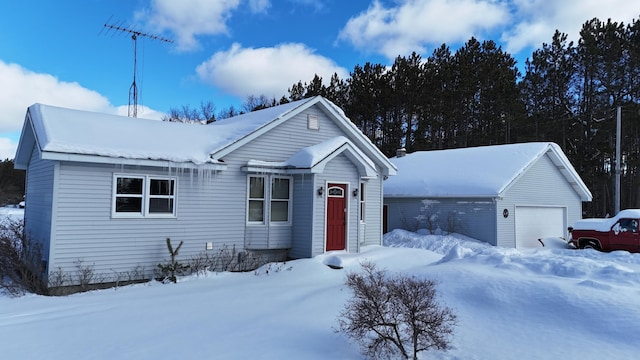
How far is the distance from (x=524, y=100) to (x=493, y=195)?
1872cm

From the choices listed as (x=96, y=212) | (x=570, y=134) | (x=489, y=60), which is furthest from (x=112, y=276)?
(x=570, y=134)

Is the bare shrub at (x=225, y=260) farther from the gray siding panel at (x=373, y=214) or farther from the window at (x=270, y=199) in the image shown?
the gray siding panel at (x=373, y=214)

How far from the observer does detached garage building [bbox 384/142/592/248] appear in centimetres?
1869

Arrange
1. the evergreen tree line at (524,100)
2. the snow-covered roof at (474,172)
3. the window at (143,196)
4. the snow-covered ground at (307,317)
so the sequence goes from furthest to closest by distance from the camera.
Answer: the evergreen tree line at (524,100) < the snow-covered roof at (474,172) < the window at (143,196) < the snow-covered ground at (307,317)

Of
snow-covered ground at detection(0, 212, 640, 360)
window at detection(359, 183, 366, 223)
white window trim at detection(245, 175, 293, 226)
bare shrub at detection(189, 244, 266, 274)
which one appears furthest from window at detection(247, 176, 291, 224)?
snow-covered ground at detection(0, 212, 640, 360)

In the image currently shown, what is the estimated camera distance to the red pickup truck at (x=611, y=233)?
51.0 ft

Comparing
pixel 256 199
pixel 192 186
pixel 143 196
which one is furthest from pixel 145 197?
pixel 256 199

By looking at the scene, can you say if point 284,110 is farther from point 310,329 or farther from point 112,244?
point 310,329

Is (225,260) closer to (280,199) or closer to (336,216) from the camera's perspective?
(280,199)

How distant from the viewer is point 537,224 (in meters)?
20.5

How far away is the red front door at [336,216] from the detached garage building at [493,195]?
7.87 meters

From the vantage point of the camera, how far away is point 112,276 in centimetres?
1013

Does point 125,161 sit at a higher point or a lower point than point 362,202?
higher

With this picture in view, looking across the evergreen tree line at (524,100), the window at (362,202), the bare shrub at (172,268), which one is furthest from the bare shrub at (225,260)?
the evergreen tree line at (524,100)
